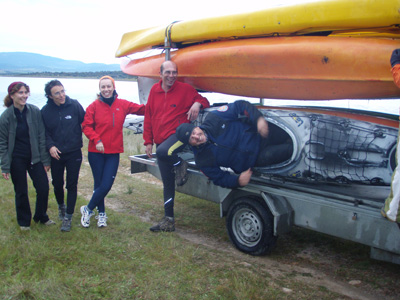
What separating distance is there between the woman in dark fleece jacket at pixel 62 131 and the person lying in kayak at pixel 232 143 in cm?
137

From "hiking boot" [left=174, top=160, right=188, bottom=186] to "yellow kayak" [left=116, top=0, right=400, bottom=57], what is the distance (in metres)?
1.71

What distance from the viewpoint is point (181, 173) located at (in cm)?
462

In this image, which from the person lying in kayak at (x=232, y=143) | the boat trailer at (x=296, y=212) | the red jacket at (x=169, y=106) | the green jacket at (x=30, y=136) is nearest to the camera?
the boat trailer at (x=296, y=212)

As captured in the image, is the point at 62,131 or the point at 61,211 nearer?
the point at 62,131

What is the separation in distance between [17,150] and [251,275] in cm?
289

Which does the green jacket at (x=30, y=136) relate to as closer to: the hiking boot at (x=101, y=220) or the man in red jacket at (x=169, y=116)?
the hiking boot at (x=101, y=220)

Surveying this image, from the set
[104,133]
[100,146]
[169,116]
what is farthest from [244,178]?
[104,133]

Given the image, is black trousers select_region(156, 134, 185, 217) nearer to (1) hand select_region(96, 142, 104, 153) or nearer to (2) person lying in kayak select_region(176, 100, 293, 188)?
(2) person lying in kayak select_region(176, 100, 293, 188)

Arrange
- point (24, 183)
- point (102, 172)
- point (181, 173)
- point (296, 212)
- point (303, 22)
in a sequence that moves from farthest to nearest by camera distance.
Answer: point (102, 172), point (181, 173), point (24, 183), point (303, 22), point (296, 212)

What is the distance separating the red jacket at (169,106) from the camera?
4562mm

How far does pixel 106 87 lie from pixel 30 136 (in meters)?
1.03

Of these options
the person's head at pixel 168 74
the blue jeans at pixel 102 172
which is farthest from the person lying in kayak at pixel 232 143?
the blue jeans at pixel 102 172

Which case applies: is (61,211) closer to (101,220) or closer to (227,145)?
(101,220)

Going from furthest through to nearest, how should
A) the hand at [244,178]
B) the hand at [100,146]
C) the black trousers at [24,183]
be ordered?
the hand at [100,146]
the black trousers at [24,183]
the hand at [244,178]
